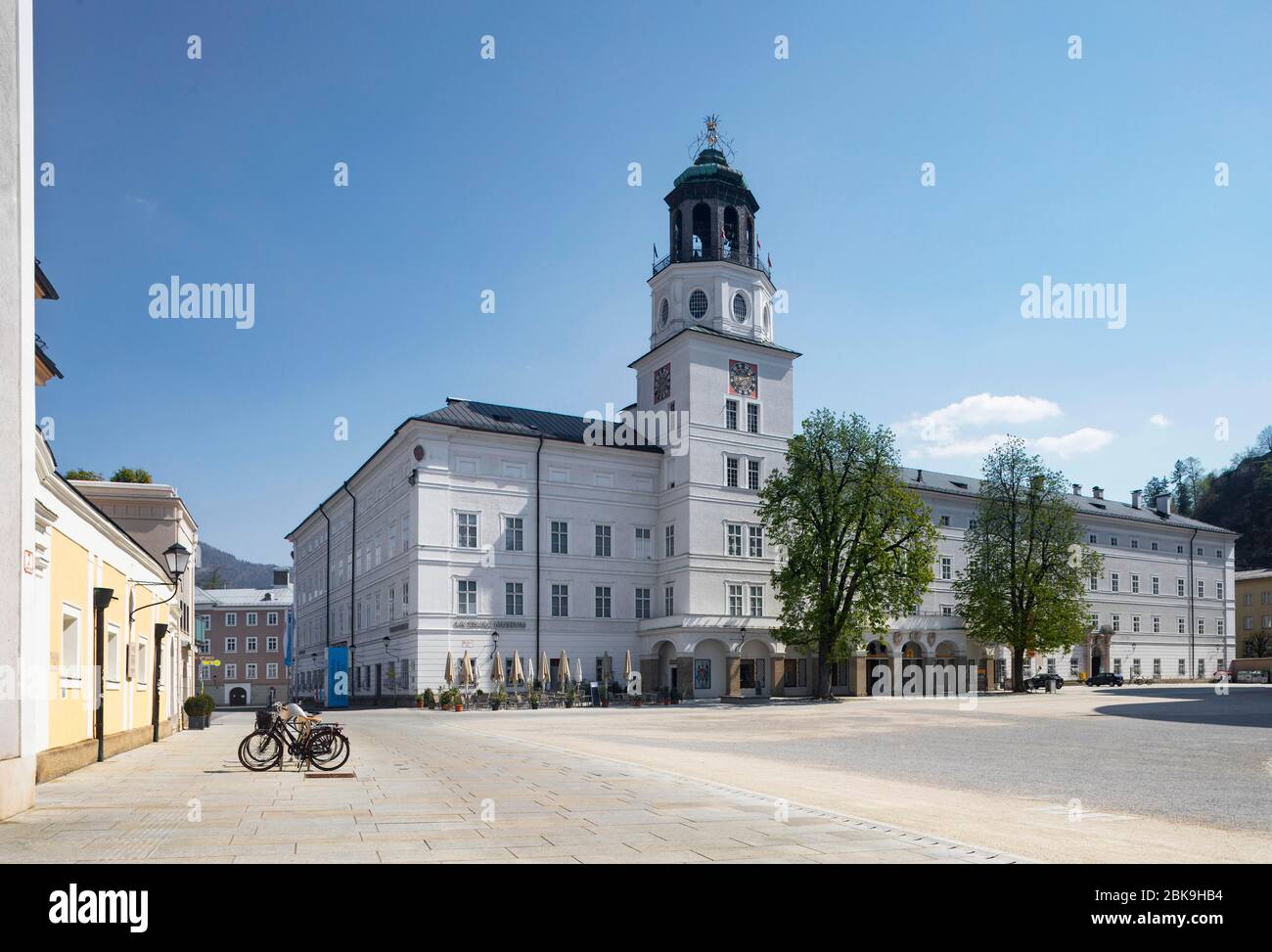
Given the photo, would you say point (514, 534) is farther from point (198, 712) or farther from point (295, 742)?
point (295, 742)

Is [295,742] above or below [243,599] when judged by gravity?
above

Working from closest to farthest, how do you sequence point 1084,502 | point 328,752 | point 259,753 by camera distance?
point 328,752 < point 259,753 < point 1084,502

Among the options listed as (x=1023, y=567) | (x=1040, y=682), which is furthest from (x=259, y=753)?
(x=1040, y=682)

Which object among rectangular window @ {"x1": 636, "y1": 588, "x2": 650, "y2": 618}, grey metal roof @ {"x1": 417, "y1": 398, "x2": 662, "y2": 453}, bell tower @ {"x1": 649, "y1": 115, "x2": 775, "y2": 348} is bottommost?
rectangular window @ {"x1": 636, "y1": 588, "x2": 650, "y2": 618}

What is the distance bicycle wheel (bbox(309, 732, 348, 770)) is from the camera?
17.6 metres

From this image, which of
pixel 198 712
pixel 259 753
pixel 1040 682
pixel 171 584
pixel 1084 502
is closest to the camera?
pixel 259 753

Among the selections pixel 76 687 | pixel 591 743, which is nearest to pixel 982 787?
pixel 591 743

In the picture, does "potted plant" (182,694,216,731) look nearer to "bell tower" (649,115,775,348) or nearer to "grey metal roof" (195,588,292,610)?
"bell tower" (649,115,775,348)

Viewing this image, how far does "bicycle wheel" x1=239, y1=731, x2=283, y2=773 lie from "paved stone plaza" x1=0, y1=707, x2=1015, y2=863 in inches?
15.4

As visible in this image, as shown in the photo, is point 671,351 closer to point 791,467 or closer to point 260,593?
point 791,467

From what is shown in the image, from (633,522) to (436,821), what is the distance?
168 ft

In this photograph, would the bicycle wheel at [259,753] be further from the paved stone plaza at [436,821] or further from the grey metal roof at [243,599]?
the grey metal roof at [243,599]

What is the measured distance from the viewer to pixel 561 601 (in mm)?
58750

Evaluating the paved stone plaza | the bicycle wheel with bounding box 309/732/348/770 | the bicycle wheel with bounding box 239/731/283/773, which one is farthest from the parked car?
the bicycle wheel with bounding box 239/731/283/773
